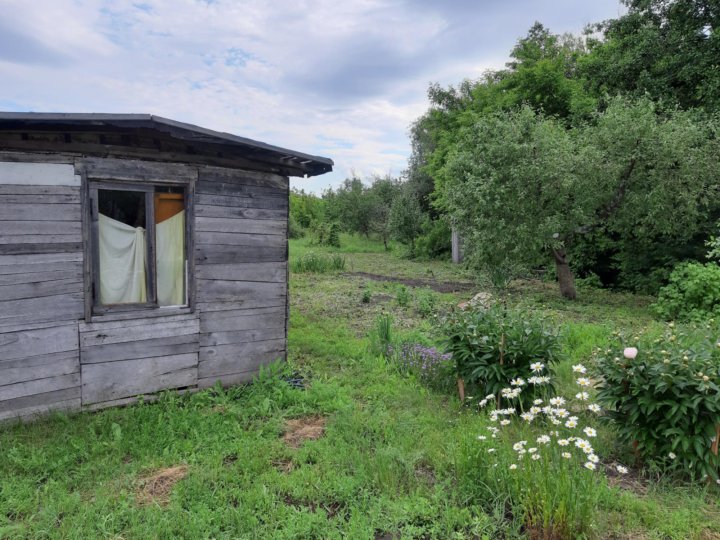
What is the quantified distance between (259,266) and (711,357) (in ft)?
14.3

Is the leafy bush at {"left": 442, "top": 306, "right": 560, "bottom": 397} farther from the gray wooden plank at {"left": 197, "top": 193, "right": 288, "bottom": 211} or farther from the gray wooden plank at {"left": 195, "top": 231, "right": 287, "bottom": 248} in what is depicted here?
the gray wooden plank at {"left": 197, "top": 193, "right": 288, "bottom": 211}

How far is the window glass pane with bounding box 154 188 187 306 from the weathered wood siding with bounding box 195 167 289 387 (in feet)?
0.57

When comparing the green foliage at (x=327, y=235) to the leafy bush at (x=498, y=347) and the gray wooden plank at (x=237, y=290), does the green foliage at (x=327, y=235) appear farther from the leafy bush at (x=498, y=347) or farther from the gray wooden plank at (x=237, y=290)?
the leafy bush at (x=498, y=347)

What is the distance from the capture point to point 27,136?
4059 mm

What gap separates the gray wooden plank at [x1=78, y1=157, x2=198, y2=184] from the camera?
4363 mm

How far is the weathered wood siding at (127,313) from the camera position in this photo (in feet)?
13.4

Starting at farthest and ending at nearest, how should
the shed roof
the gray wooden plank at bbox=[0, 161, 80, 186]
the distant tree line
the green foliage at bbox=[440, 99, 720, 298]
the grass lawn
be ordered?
1. the distant tree line
2. the green foliage at bbox=[440, 99, 720, 298]
3. the gray wooden plank at bbox=[0, 161, 80, 186]
4. the shed roof
5. the grass lawn

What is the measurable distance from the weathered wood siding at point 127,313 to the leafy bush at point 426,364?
154cm

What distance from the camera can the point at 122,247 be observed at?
4.60m

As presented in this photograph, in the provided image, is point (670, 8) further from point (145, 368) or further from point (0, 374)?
point (0, 374)

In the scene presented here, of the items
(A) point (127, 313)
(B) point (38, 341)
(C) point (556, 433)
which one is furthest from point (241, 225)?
(C) point (556, 433)

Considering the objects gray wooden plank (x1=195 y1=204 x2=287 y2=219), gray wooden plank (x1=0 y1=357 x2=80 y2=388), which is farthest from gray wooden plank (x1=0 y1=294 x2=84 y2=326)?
gray wooden plank (x1=195 y1=204 x2=287 y2=219)

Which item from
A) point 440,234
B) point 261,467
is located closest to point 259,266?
point 261,467

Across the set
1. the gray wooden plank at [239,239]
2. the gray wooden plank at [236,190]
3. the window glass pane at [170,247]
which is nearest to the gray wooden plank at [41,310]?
the window glass pane at [170,247]
